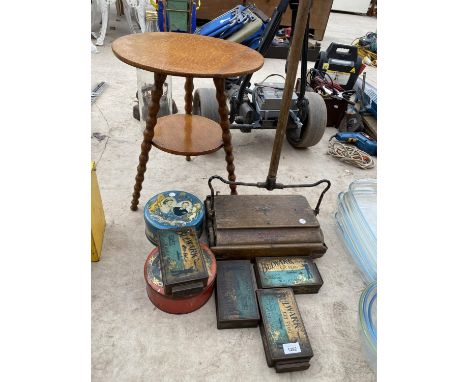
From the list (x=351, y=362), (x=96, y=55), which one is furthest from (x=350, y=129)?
(x=96, y=55)

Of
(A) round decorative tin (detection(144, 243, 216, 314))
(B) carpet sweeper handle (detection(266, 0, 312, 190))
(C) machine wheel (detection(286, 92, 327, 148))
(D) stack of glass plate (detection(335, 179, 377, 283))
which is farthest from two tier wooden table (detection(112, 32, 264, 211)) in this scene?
(C) machine wheel (detection(286, 92, 327, 148))

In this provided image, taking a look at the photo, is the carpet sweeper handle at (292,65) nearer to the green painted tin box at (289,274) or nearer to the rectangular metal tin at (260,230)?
the rectangular metal tin at (260,230)

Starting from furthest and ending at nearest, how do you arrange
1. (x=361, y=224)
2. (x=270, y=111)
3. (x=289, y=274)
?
(x=270, y=111) < (x=361, y=224) < (x=289, y=274)

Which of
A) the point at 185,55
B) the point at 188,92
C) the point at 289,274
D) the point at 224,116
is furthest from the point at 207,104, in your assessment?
the point at 289,274

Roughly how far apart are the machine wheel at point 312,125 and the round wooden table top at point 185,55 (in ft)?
3.11

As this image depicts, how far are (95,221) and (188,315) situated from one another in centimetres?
58

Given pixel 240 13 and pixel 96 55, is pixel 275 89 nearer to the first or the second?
pixel 240 13

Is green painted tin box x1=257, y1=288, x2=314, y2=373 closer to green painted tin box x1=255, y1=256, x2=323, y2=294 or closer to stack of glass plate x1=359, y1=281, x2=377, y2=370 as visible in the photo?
green painted tin box x1=255, y1=256, x2=323, y2=294

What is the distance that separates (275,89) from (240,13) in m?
1.02

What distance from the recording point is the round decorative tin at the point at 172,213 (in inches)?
59.0

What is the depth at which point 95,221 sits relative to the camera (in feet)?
4.73

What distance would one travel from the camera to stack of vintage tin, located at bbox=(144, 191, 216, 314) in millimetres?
1230

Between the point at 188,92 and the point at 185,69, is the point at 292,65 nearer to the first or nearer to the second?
the point at 185,69

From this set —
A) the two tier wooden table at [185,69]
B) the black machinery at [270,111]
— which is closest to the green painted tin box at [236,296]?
the two tier wooden table at [185,69]
